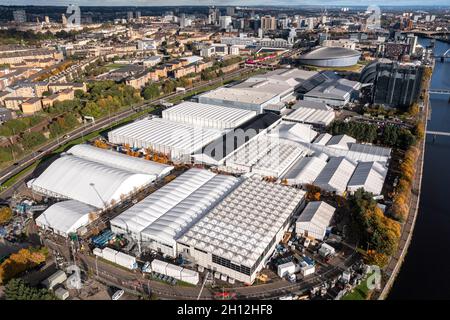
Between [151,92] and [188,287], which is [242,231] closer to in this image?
[188,287]

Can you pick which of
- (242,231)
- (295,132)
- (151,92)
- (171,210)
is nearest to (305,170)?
(295,132)

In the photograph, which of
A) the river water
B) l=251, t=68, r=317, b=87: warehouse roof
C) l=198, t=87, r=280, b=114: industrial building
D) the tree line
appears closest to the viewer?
the river water

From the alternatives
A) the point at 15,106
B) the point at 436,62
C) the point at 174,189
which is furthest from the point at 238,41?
the point at 174,189

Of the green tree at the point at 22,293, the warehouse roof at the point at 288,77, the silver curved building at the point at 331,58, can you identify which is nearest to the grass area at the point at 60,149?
the green tree at the point at 22,293

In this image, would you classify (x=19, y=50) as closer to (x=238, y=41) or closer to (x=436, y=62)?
(x=238, y=41)

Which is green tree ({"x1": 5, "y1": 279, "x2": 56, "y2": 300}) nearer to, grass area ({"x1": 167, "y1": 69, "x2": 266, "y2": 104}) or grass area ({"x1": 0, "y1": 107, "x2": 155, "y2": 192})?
grass area ({"x1": 0, "y1": 107, "x2": 155, "y2": 192})

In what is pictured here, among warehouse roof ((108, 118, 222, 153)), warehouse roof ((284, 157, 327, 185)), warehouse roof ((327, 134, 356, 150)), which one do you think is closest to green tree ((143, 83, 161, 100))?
warehouse roof ((108, 118, 222, 153))
